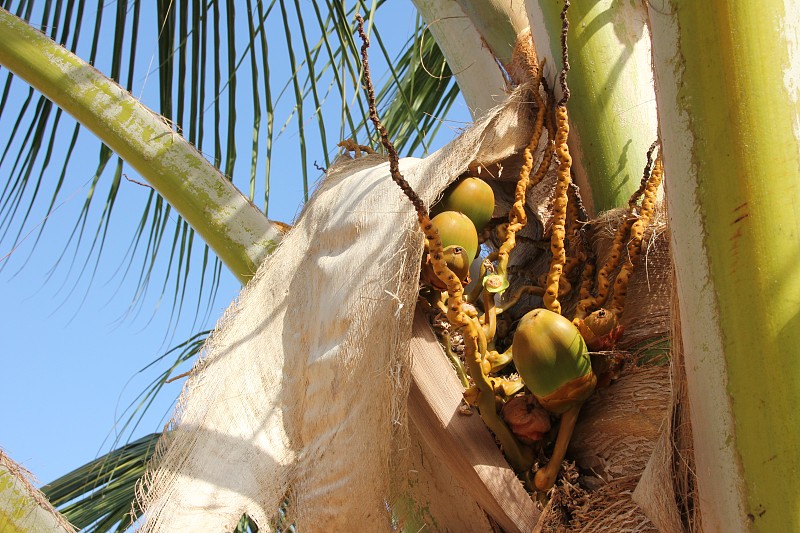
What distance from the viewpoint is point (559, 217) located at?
1164mm

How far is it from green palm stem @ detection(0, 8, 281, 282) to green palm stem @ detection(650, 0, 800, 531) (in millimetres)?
695

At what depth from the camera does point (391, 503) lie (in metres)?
1.11

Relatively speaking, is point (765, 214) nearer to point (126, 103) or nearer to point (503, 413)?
point (503, 413)

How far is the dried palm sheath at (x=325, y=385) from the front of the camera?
3.59 ft

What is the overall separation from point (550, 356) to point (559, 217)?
21 centimetres

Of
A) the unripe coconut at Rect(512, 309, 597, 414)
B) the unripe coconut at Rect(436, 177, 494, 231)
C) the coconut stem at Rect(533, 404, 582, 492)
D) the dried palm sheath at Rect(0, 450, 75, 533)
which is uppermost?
the unripe coconut at Rect(436, 177, 494, 231)

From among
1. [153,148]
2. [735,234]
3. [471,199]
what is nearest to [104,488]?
[153,148]

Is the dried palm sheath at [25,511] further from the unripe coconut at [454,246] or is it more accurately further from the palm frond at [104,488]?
the palm frond at [104,488]

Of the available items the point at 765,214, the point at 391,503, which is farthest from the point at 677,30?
the point at 391,503

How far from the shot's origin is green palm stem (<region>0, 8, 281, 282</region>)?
139 centimetres

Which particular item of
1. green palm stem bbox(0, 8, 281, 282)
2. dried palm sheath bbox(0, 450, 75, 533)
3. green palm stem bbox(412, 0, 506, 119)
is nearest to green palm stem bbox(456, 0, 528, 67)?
green palm stem bbox(412, 0, 506, 119)

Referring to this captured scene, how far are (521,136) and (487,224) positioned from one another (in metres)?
0.13

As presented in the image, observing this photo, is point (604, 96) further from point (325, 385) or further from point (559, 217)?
point (325, 385)

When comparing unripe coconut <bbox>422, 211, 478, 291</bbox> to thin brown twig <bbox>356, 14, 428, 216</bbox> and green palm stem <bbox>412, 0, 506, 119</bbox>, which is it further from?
green palm stem <bbox>412, 0, 506, 119</bbox>
